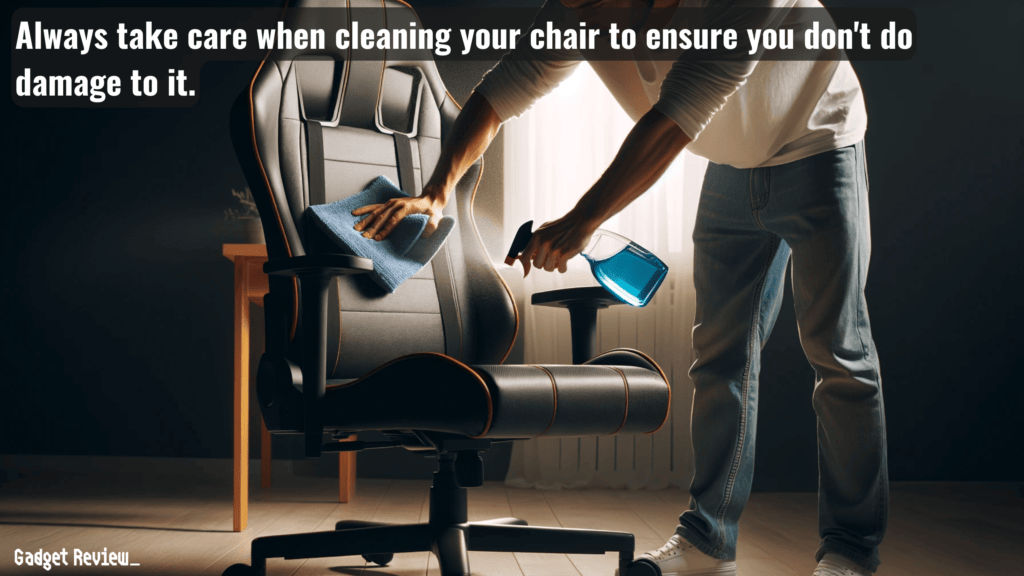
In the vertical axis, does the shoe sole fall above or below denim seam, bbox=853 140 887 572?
below

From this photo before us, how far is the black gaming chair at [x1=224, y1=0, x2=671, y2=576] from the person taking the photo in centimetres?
115

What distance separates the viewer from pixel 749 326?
4.59 feet

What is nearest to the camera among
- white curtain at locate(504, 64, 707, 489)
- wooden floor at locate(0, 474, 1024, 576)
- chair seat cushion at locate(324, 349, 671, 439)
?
chair seat cushion at locate(324, 349, 671, 439)

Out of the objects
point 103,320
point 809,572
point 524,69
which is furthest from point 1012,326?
point 103,320

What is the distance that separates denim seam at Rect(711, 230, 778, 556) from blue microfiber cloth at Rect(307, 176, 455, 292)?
22.8 inches

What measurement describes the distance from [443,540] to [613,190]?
0.66 m

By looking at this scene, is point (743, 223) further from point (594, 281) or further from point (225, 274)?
point (225, 274)

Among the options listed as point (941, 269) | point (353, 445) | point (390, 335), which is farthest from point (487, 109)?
point (941, 269)

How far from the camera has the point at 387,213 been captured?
54.2 inches

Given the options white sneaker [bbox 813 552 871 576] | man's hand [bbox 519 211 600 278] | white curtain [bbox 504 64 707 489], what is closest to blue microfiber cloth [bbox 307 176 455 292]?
man's hand [bbox 519 211 600 278]

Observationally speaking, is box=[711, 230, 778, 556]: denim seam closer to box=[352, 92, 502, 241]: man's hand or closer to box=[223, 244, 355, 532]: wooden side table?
box=[352, 92, 502, 241]: man's hand

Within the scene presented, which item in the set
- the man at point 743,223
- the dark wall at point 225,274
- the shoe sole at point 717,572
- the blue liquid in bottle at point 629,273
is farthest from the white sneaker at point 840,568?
the dark wall at point 225,274

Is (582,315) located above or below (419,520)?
above

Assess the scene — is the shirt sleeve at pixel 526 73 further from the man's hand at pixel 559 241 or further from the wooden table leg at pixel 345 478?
the wooden table leg at pixel 345 478
